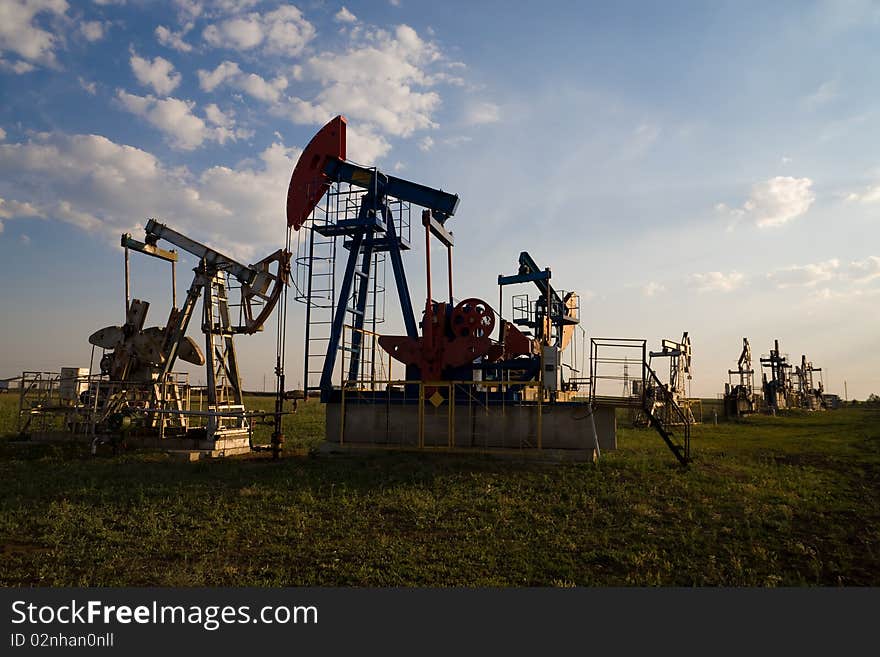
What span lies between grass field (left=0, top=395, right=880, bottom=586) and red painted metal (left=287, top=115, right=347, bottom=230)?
7224mm

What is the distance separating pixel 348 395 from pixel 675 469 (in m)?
7.75

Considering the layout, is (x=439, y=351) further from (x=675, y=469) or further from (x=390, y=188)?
(x=675, y=469)

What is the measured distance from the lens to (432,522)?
Result: 7.91 metres

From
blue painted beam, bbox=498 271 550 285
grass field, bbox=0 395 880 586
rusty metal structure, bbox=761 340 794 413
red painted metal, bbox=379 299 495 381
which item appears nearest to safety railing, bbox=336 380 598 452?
red painted metal, bbox=379 299 495 381

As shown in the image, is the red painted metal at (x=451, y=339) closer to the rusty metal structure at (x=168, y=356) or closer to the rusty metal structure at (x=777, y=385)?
the rusty metal structure at (x=168, y=356)

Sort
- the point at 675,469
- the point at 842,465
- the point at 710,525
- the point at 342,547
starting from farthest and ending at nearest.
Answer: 1. the point at 842,465
2. the point at 675,469
3. the point at 710,525
4. the point at 342,547

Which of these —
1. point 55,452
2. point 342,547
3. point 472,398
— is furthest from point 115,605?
point 55,452

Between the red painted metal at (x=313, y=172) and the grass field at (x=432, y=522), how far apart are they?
7.22 metres

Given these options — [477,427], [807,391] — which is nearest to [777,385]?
[807,391]

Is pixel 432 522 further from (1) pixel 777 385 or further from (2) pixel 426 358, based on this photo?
(1) pixel 777 385

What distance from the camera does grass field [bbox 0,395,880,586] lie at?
5926 millimetres

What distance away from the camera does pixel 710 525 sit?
7.82 metres

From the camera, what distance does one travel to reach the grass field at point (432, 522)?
5.93 meters

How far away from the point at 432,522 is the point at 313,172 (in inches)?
464
